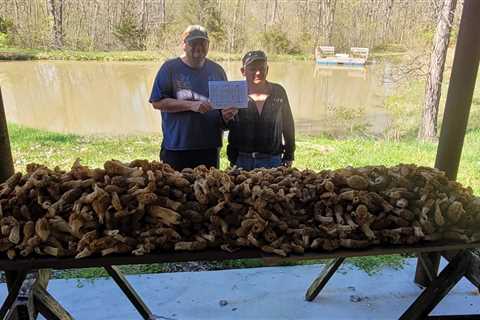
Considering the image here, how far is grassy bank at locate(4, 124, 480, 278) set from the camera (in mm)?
5246

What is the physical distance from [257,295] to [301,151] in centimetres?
378

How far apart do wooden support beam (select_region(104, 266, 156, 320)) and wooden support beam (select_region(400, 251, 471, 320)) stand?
121cm

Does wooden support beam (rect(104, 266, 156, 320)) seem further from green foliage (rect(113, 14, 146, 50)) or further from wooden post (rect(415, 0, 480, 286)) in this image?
green foliage (rect(113, 14, 146, 50))

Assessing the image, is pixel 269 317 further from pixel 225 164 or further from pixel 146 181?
pixel 225 164

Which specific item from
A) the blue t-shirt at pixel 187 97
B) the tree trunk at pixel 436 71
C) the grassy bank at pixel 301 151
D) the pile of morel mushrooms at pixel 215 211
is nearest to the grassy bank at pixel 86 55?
the grassy bank at pixel 301 151

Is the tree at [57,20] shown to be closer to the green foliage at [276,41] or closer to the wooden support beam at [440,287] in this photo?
the green foliage at [276,41]

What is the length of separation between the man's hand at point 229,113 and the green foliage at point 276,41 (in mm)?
10999

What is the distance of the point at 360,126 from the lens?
8.45 meters

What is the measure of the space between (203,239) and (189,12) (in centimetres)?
1260

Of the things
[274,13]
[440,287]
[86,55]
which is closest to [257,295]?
[440,287]

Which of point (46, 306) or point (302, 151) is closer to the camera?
point (46, 306)

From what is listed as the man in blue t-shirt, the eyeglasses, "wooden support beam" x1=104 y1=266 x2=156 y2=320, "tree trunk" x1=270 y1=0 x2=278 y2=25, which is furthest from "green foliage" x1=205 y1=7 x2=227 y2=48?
"wooden support beam" x1=104 y1=266 x2=156 y2=320

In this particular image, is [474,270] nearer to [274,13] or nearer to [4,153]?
[4,153]

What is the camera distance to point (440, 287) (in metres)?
1.69
